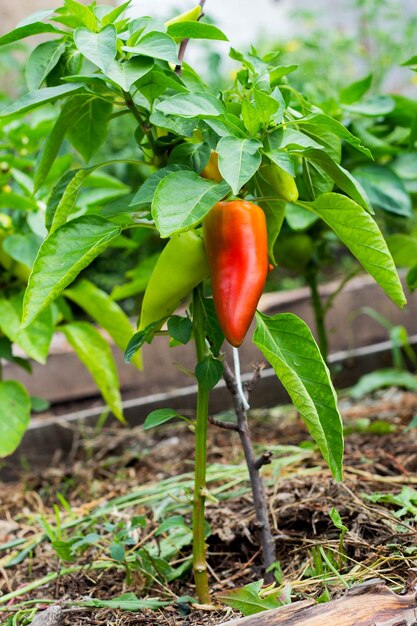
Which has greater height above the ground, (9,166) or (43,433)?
(9,166)

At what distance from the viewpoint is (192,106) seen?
794 mm

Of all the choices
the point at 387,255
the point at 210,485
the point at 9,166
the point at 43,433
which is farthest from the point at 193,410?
the point at 387,255

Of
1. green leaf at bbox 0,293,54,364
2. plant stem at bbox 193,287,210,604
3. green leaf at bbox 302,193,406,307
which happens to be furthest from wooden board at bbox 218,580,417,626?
green leaf at bbox 0,293,54,364

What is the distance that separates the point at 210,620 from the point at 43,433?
1186 mm

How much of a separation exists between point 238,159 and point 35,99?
0.26 meters

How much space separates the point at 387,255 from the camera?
825 mm

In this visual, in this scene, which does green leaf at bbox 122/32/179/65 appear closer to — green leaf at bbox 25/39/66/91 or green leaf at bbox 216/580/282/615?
green leaf at bbox 25/39/66/91

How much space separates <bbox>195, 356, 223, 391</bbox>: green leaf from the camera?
888 millimetres

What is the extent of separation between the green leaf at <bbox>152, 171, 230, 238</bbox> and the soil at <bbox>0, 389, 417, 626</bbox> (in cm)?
39

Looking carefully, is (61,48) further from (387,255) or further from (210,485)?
(210,485)

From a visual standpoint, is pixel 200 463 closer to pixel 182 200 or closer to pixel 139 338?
pixel 139 338

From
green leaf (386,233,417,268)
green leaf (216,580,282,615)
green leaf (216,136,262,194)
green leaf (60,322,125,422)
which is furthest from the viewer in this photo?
green leaf (386,233,417,268)

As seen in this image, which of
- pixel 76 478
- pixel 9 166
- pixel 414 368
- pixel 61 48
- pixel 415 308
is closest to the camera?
pixel 61 48

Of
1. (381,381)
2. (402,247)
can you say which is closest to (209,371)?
(402,247)
